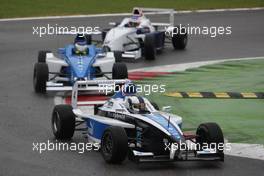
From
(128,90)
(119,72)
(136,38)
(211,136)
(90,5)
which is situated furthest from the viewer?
(90,5)

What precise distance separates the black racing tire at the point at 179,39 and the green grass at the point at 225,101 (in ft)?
9.95

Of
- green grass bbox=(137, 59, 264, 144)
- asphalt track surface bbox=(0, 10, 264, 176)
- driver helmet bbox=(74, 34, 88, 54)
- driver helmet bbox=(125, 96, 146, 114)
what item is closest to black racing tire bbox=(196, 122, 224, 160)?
asphalt track surface bbox=(0, 10, 264, 176)

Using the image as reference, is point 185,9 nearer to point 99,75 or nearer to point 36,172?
point 99,75

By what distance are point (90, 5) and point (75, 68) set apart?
19884 mm

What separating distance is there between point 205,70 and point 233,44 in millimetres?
6126

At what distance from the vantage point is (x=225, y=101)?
16.8m

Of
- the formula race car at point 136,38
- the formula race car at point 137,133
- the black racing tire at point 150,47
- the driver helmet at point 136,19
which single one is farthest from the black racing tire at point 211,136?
the driver helmet at point 136,19

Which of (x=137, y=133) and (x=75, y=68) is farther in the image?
(x=75, y=68)

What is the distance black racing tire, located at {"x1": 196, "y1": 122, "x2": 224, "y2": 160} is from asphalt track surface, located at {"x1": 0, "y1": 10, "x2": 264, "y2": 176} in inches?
11.5

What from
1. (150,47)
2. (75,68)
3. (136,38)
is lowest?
(75,68)

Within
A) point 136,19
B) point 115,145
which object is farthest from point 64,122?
point 136,19

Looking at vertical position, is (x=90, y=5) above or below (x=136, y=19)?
above

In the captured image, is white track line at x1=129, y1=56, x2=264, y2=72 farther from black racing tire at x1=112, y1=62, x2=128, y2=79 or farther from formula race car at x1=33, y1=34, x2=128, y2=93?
black racing tire at x1=112, y1=62, x2=128, y2=79

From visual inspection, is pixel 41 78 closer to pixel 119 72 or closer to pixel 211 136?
pixel 119 72
